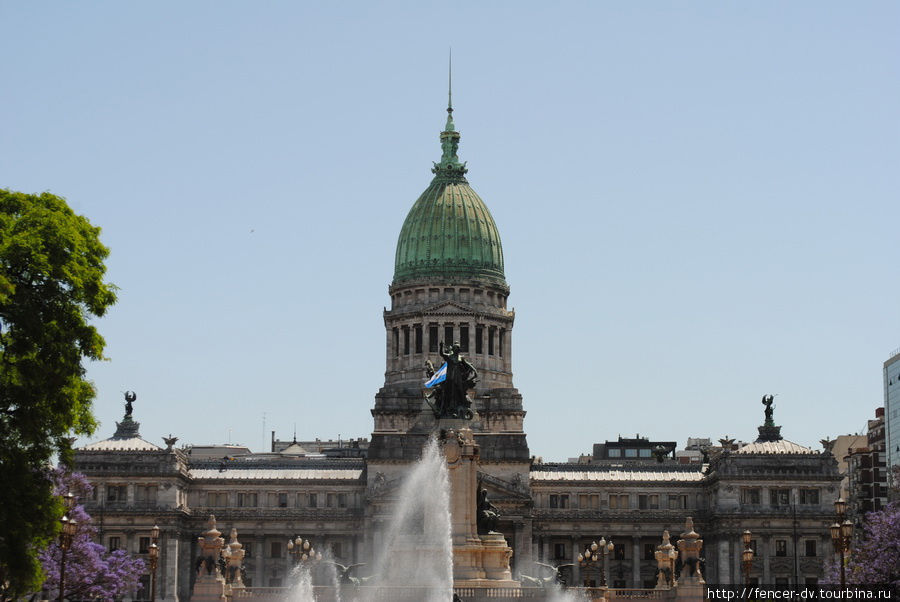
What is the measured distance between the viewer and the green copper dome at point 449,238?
7092 inches

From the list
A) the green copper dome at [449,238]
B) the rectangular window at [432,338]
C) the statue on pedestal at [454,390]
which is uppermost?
the green copper dome at [449,238]

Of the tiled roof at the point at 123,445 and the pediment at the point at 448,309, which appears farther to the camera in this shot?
the pediment at the point at 448,309

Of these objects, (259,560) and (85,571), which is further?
(259,560)

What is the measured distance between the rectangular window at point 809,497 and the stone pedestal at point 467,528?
8375cm

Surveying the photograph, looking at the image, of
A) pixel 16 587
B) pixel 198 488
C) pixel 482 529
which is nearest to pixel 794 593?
pixel 482 529

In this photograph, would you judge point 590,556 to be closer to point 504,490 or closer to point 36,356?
point 504,490

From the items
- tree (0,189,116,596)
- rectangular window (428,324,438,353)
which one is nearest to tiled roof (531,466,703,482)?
rectangular window (428,324,438,353)

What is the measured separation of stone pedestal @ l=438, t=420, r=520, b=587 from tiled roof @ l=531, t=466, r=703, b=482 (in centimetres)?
8238

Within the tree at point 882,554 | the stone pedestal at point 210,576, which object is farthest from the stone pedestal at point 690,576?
the stone pedestal at point 210,576

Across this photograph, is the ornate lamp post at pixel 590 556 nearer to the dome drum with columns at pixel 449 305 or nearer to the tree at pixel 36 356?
the dome drum with columns at pixel 449 305

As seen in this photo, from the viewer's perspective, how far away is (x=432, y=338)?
585ft

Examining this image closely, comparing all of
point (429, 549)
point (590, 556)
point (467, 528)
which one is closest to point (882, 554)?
point (467, 528)

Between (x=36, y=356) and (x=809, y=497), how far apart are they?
375 feet

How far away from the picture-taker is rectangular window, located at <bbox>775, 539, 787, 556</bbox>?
163 meters
